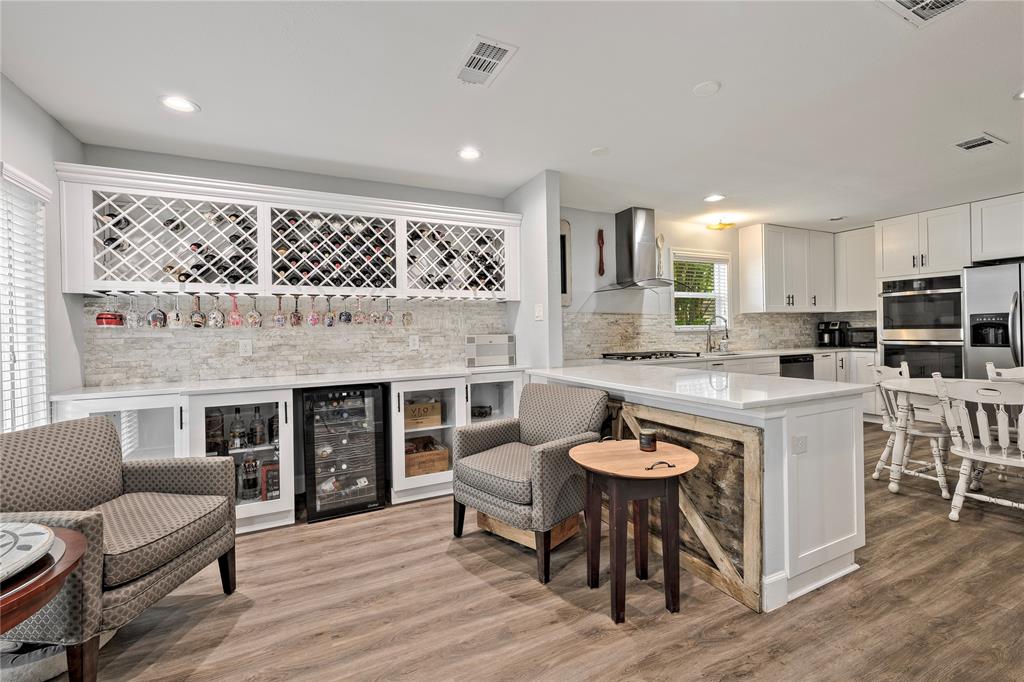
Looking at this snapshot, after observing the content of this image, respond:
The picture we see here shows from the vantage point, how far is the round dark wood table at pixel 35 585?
981 millimetres

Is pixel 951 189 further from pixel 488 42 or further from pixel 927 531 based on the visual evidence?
pixel 488 42

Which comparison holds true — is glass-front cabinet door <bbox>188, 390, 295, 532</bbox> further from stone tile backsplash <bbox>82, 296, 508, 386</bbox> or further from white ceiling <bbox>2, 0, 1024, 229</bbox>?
white ceiling <bbox>2, 0, 1024, 229</bbox>

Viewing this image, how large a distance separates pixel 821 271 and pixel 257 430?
263 inches

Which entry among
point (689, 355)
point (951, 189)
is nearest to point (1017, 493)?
point (689, 355)

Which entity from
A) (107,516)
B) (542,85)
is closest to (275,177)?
(542,85)

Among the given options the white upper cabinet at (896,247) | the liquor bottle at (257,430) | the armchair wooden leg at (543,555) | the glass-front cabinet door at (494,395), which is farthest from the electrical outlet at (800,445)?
the white upper cabinet at (896,247)

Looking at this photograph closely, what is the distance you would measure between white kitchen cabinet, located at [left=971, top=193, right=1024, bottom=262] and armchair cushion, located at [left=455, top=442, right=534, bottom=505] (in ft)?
17.2

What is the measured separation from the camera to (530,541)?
8.09 ft

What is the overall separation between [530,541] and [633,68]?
2.45 meters

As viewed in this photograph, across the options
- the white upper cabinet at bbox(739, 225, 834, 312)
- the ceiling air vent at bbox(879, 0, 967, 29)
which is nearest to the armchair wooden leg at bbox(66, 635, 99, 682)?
the ceiling air vent at bbox(879, 0, 967, 29)

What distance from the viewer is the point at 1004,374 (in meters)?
3.33

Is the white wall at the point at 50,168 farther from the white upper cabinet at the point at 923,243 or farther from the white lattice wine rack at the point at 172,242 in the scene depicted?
the white upper cabinet at the point at 923,243

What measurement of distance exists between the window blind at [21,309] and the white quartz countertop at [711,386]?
2.84 metres

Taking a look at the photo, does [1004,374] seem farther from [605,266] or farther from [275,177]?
[275,177]
